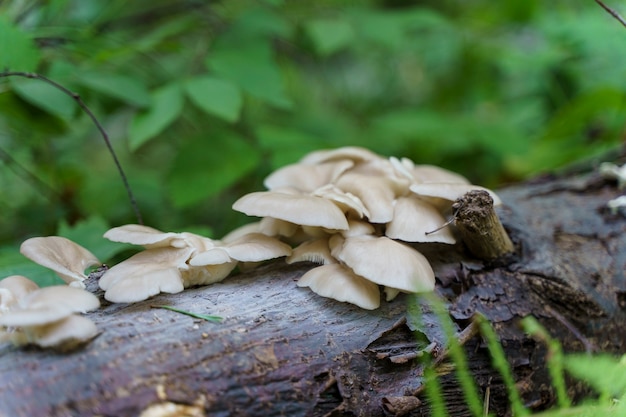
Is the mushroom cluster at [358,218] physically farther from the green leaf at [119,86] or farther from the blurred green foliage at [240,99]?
the green leaf at [119,86]

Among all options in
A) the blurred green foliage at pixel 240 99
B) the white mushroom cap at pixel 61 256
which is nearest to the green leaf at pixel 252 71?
the blurred green foliage at pixel 240 99

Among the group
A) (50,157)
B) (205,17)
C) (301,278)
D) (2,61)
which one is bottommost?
(301,278)

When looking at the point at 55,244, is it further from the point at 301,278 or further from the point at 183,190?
the point at 183,190

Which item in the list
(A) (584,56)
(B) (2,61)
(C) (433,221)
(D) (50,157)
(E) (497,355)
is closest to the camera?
(E) (497,355)

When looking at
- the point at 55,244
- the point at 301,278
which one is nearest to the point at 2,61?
the point at 55,244

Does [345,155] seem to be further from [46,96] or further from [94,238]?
[46,96]

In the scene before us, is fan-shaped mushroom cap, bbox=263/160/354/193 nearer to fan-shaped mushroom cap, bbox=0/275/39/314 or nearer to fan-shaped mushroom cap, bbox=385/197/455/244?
fan-shaped mushroom cap, bbox=385/197/455/244

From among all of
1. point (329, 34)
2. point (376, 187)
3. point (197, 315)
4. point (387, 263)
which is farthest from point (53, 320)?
point (329, 34)
